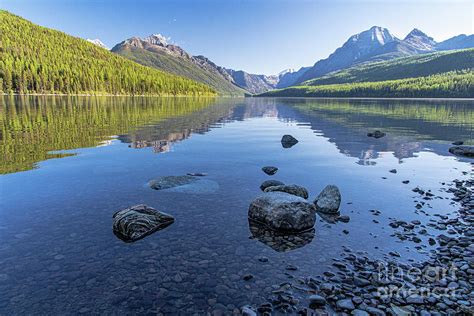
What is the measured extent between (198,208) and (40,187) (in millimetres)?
9487

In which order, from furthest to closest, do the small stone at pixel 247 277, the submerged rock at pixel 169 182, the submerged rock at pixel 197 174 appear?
the submerged rock at pixel 197 174
the submerged rock at pixel 169 182
the small stone at pixel 247 277

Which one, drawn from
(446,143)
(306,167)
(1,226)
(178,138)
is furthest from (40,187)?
(446,143)

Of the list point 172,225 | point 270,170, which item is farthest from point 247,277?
point 270,170

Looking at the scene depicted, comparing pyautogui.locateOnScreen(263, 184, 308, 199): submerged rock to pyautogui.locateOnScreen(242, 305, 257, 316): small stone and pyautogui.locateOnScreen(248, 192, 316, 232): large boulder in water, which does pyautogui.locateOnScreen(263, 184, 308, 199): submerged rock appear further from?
pyautogui.locateOnScreen(242, 305, 257, 316): small stone

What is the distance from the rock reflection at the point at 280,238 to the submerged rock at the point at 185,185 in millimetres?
5267

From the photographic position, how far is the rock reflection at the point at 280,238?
1106cm

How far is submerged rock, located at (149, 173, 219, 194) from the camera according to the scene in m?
16.8

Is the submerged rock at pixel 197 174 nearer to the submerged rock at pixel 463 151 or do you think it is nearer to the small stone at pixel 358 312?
the small stone at pixel 358 312

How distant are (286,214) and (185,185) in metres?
7.50

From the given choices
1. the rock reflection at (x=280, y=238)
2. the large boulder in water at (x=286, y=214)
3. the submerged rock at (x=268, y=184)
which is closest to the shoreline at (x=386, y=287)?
the rock reflection at (x=280, y=238)

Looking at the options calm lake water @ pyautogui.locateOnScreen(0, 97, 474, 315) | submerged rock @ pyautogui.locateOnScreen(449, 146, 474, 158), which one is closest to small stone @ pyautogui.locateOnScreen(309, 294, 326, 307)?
calm lake water @ pyautogui.locateOnScreen(0, 97, 474, 315)

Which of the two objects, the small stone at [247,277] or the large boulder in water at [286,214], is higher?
the large boulder in water at [286,214]

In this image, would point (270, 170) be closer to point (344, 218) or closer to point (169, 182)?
point (169, 182)

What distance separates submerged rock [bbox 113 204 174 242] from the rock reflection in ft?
12.9
